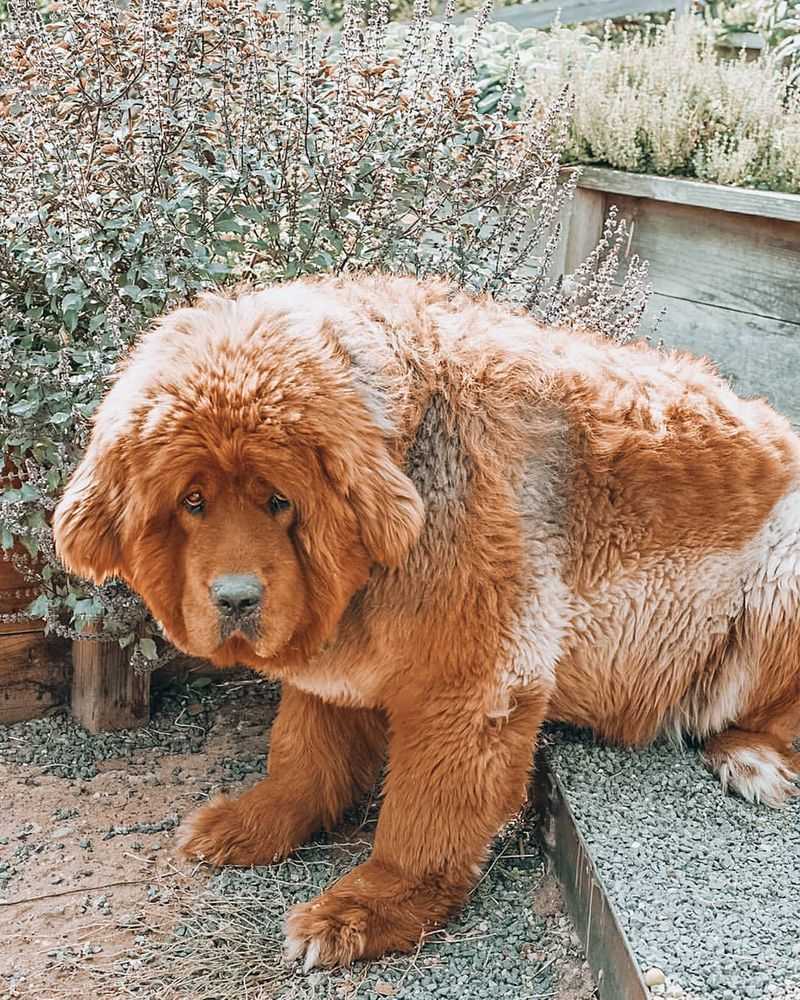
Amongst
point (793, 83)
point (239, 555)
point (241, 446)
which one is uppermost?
point (793, 83)

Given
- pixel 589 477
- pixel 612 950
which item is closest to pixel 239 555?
pixel 589 477

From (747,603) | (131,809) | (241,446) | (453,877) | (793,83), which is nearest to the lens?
(241,446)

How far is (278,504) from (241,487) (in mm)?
92

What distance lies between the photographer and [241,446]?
2.38 metres

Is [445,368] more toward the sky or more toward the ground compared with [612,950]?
more toward the sky

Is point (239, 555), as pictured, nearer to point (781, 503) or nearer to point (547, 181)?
point (781, 503)

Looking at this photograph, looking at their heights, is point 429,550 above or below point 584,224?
below

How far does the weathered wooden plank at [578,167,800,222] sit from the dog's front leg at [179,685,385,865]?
274 centimetres

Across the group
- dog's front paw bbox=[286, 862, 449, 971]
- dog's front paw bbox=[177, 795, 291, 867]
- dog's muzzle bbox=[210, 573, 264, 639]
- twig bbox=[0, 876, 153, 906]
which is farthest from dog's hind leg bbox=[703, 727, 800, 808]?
twig bbox=[0, 876, 153, 906]

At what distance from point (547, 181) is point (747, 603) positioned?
181cm

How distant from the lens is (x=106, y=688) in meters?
4.02

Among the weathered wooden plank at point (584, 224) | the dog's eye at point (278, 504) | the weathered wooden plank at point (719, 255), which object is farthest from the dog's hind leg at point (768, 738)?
the weathered wooden plank at point (584, 224)

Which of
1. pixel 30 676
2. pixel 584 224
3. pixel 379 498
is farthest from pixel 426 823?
pixel 584 224

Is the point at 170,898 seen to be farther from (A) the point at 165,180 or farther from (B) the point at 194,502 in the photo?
(A) the point at 165,180
